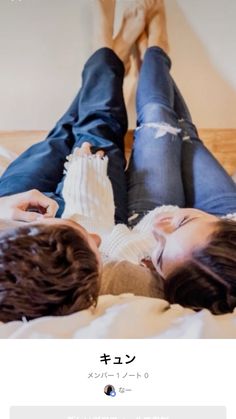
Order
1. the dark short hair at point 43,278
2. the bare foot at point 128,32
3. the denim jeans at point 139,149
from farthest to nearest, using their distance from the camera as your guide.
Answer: the bare foot at point 128,32, the denim jeans at point 139,149, the dark short hair at point 43,278

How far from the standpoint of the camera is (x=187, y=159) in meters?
0.69

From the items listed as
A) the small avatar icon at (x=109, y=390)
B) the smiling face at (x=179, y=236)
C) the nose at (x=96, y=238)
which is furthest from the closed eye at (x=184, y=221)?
the small avatar icon at (x=109, y=390)

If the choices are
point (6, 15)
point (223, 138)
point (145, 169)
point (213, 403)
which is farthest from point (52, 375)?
point (6, 15)

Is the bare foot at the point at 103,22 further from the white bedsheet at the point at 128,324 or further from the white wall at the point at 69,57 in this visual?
the white bedsheet at the point at 128,324

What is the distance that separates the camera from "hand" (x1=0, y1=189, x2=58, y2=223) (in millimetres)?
566

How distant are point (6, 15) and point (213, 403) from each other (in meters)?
0.67

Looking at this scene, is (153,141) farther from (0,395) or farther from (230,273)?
(0,395)

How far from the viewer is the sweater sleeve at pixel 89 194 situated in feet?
1.90

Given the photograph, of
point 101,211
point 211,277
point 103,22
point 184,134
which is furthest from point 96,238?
point 103,22

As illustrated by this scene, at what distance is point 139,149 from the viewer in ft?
2.27

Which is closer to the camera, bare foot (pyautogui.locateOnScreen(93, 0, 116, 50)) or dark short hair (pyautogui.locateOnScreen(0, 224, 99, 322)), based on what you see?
dark short hair (pyautogui.locateOnScreen(0, 224, 99, 322))

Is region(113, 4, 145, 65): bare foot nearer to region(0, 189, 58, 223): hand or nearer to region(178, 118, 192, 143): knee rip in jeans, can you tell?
region(178, 118, 192, 143): knee rip in jeans

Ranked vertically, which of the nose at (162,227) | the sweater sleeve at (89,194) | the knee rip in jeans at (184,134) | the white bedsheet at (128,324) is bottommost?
the white bedsheet at (128,324)

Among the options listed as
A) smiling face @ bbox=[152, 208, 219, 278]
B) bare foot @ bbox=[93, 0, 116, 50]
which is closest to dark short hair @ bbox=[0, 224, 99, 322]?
smiling face @ bbox=[152, 208, 219, 278]
